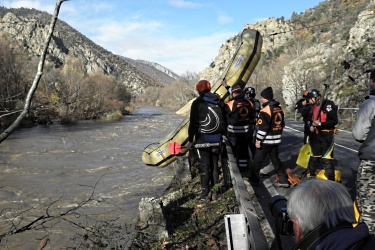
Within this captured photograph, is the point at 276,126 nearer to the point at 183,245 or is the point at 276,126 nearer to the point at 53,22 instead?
the point at 183,245

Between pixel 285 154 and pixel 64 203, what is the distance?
7128mm

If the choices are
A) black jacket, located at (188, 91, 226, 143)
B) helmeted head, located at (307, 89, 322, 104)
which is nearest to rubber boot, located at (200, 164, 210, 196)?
black jacket, located at (188, 91, 226, 143)

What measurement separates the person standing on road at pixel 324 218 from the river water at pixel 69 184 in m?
3.47

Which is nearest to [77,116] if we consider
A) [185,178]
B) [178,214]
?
[185,178]

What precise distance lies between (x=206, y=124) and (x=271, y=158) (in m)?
1.52

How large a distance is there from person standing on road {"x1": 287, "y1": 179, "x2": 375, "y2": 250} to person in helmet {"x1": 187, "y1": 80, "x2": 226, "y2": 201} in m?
3.86

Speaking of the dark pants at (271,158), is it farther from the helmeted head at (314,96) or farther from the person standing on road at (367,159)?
the person standing on road at (367,159)

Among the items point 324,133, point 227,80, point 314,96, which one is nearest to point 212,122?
point 324,133

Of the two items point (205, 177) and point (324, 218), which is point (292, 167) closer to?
point (205, 177)

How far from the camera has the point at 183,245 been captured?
4.48 meters

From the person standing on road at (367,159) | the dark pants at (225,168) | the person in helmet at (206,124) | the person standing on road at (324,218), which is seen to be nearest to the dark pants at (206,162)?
the person in helmet at (206,124)

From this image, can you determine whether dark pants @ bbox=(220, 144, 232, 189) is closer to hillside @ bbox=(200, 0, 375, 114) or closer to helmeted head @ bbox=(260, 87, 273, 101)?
helmeted head @ bbox=(260, 87, 273, 101)

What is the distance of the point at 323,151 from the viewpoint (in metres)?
5.89

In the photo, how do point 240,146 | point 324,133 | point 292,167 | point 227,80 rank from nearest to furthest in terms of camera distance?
point 324,133 < point 240,146 < point 292,167 < point 227,80
